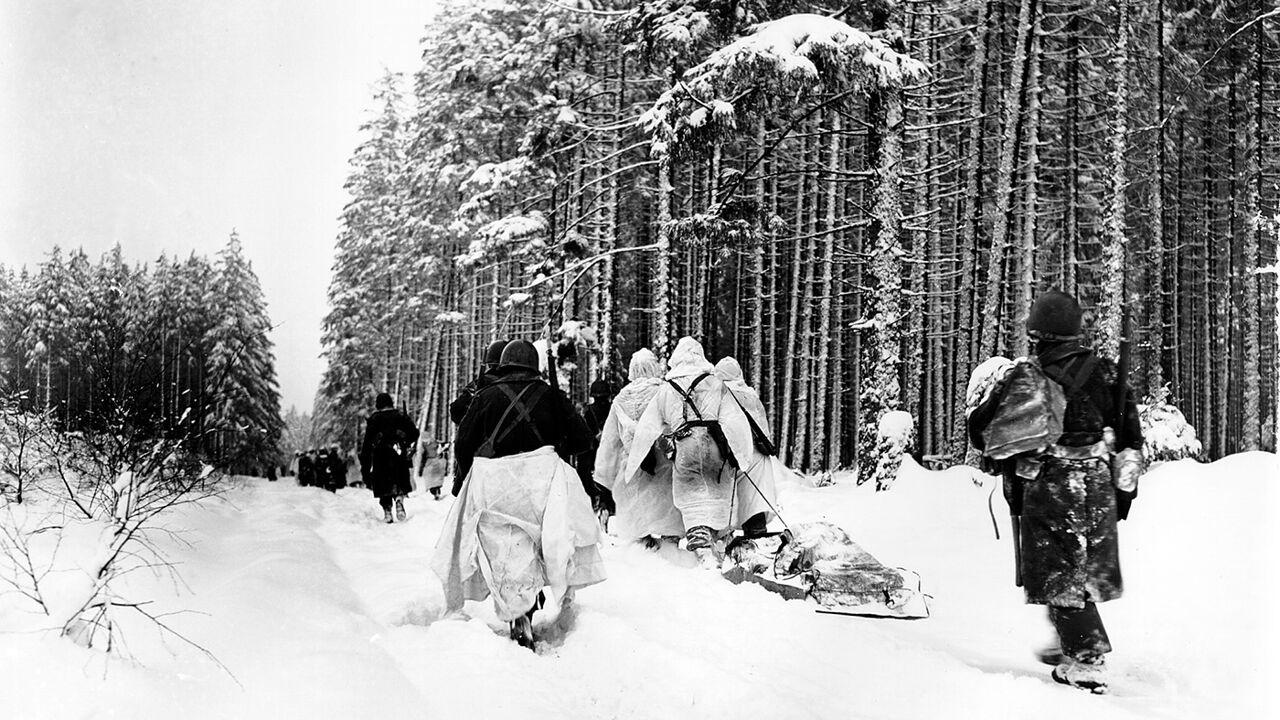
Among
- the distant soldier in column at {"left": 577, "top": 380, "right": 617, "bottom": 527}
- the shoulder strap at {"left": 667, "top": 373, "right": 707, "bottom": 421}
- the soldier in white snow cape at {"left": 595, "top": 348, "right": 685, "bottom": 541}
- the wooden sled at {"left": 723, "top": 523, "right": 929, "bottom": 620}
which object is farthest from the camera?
the distant soldier in column at {"left": 577, "top": 380, "right": 617, "bottom": 527}

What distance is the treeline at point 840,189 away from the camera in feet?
41.3

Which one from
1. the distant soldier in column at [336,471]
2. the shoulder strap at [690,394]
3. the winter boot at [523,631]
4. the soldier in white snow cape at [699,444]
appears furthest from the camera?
the distant soldier in column at [336,471]

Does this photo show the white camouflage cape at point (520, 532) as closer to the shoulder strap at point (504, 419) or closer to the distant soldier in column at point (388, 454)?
the shoulder strap at point (504, 419)

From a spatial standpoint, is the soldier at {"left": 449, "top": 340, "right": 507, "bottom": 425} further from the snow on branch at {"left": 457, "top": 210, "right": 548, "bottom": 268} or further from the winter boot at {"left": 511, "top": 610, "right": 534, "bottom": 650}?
the snow on branch at {"left": 457, "top": 210, "right": 548, "bottom": 268}

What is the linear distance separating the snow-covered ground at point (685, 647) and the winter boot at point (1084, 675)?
136mm

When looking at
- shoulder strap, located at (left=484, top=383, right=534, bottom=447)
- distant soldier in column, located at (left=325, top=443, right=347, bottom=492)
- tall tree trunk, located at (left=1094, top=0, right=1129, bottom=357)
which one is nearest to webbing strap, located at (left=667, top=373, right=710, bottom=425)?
shoulder strap, located at (left=484, top=383, right=534, bottom=447)

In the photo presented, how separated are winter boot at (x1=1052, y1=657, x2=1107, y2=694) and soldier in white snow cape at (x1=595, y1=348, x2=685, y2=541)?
4.10 meters

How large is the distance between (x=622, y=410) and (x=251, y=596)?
4.40m

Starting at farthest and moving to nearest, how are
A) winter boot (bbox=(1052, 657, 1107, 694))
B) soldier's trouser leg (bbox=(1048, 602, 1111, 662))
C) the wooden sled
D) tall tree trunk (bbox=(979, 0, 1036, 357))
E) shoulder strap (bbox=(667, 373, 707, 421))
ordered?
tall tree trunk (bbox=(979, 0, 1036, 357)) < shoulder strap (bbox=(667, 373, 707, 421)) < the wooden sled < soldier's trouser leg (bbox=(1048, 602, 1111, 662)) < winter boot (bbox=(1052, 657, 1107, 694))

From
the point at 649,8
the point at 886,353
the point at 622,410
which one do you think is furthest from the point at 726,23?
the point at 622,410

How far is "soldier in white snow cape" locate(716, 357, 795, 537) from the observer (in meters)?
7.70

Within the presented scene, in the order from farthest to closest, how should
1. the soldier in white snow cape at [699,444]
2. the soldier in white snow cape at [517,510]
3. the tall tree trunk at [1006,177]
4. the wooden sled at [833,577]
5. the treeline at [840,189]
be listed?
the tall tree trunk at [1006,177] → the treeline at [840,189] → the soldier in white snow cape at [699,444] → the wooden sled at [833,577] → the soldier in white snow cape at [517,510]

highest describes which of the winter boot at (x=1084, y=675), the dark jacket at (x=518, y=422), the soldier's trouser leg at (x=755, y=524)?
the dark jacket at (x=518, y=422)

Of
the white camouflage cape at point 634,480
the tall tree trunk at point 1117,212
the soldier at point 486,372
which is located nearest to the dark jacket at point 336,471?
the white camouflage cape at point 634,480
